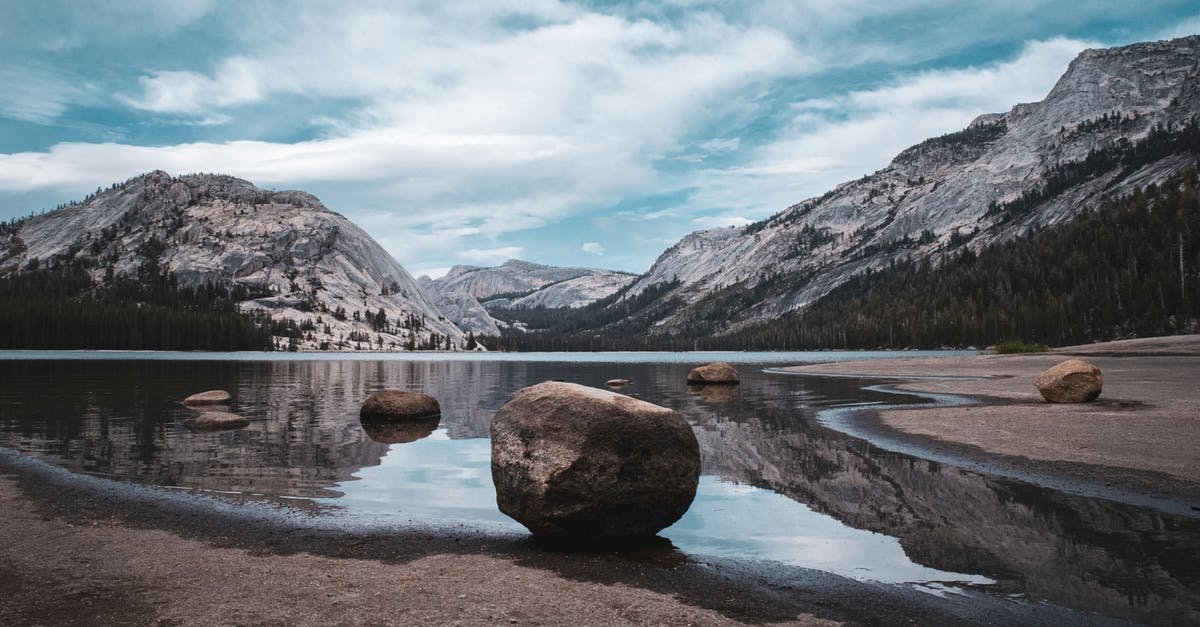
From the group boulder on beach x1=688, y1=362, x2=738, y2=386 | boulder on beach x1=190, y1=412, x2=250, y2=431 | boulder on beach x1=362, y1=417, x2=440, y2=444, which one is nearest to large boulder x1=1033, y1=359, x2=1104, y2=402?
boulder on beach x1=362, y1=417, x2=440, y2=444

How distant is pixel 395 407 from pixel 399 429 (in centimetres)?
363

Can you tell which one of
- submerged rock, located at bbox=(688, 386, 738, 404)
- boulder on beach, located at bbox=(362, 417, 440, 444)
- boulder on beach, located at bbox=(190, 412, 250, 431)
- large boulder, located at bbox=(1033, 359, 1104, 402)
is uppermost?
large boulder, located at bbox=(1033, 359, 1104, 402)

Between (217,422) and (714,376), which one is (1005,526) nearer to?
(217,422)

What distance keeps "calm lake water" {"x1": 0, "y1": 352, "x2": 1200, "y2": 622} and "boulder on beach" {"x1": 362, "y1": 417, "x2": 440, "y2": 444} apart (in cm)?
24

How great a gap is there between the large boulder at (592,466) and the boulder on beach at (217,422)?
25117 mm

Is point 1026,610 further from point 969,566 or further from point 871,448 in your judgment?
point 871,448

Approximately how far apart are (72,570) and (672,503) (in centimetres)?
1194

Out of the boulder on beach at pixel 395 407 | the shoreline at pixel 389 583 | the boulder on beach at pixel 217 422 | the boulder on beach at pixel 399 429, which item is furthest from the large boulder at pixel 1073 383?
the boulder on beach at pixel 217 422

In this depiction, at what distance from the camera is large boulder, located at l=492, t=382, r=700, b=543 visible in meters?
14.3

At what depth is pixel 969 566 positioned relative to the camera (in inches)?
500

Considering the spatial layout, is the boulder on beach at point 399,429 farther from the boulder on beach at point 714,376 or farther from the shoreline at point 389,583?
the boulder on beach at point 714,376

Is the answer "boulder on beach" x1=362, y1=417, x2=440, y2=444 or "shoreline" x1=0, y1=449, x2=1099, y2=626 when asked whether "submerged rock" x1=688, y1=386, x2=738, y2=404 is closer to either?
"boulder on beach" x1=362, y1=417, x2=440, y2=444

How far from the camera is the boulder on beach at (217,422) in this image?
111 ft

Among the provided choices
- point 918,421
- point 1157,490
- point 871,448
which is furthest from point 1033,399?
point 1157,490
